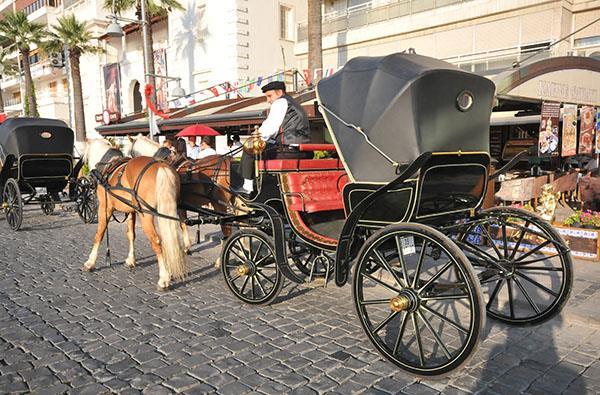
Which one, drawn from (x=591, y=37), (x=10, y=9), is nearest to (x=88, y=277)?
(x=591, y=37)

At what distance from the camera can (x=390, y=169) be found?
3209mm

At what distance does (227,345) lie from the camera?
365 centimetres

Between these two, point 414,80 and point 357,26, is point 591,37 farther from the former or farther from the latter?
point 414,80

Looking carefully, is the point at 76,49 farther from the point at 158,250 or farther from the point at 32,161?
the point at 158,250

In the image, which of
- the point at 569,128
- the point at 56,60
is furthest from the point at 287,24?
the point at 569,128

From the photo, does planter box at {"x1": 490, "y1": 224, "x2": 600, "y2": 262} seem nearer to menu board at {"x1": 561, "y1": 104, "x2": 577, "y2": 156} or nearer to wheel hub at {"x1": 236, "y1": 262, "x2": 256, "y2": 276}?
menu board at {"x1": 561, "y1": 104, "x2": 577, "y2": 156}

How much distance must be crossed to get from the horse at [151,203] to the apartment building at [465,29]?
10509 millimetres

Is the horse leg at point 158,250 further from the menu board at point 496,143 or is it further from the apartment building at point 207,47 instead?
the apartment building at point 207,47

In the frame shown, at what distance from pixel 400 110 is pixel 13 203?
346 inches

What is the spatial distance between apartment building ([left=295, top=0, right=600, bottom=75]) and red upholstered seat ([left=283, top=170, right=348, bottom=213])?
9586 millimetres

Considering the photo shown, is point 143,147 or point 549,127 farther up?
point 549,127

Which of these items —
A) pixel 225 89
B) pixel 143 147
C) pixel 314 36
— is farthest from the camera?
pixel 225 89

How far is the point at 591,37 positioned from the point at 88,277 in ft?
48.1

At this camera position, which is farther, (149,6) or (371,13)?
(149,6)
